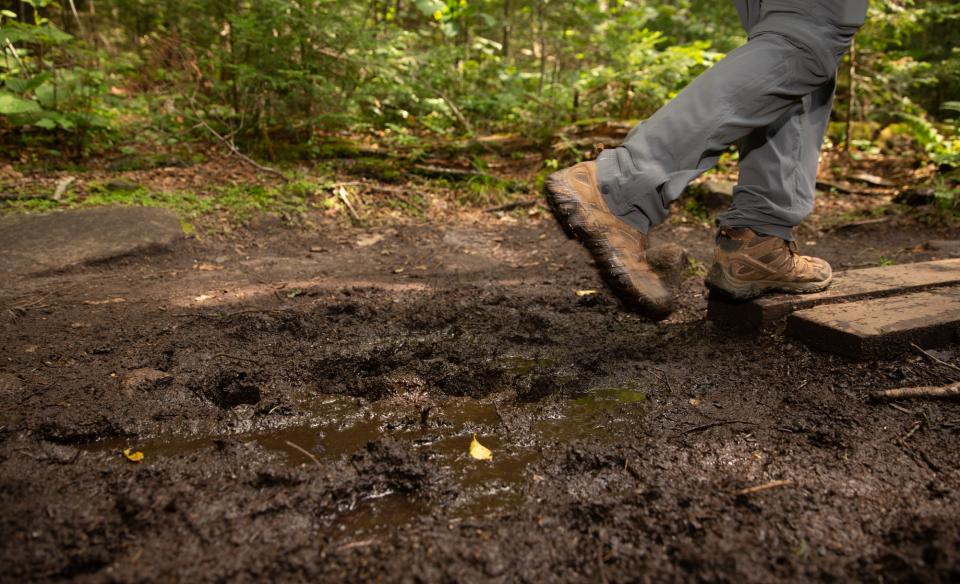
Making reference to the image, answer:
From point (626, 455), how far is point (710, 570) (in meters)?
0.38

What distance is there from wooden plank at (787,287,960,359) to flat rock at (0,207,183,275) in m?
3.71

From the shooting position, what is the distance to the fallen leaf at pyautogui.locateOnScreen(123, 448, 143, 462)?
134 cm

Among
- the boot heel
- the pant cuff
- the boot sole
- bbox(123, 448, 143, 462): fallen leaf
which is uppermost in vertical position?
the boot heel

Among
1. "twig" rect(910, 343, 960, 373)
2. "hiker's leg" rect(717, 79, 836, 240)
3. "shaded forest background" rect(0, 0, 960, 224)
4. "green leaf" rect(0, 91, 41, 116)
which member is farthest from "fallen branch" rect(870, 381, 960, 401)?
"green leaf" rect(0, 91, 41, 116)

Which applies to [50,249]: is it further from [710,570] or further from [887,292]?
[887,292]

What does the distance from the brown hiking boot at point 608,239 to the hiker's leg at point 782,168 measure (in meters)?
0.54

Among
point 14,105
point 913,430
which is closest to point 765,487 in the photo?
point 913,430

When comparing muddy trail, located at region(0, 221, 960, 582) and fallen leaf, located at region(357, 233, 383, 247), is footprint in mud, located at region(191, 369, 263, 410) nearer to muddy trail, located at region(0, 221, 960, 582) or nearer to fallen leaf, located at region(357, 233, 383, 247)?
muddy trail, located at region(0, 221, 960, 582)

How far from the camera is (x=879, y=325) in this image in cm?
182

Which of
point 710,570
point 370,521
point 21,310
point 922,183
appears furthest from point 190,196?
point 922,183

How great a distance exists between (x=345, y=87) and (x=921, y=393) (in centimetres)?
533

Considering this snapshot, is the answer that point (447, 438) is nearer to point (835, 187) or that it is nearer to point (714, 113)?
point (714, 113)

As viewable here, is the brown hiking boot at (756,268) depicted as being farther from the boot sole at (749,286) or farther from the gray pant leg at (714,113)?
the gray pant leg at (714,113)

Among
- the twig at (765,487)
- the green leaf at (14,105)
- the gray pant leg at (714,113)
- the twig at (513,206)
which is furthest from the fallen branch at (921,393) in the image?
the green leaf at (14,105)
